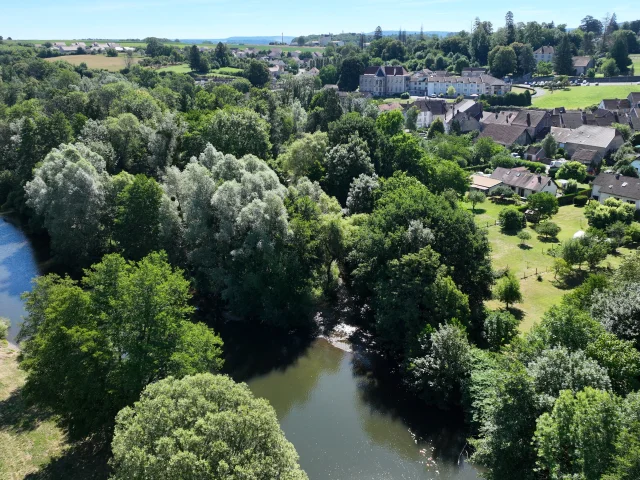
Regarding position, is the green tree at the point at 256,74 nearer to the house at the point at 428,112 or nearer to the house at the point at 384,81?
the house at the point at 384,81

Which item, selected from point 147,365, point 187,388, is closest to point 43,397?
point 147,365

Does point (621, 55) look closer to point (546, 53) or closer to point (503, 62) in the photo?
point (546, 53)

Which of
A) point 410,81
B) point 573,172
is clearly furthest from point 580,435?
point 410,81

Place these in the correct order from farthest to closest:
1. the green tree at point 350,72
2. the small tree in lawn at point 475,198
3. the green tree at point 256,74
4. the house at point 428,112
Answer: the green tree at point 350,72 → the green tree at point 256,74 → the house at point 428,112 → the small tree in lawn at point 475,198

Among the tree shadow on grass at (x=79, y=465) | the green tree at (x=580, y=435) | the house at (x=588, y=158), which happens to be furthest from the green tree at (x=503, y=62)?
the tree shadow on grass at (x=79, y=465)

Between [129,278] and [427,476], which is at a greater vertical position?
[129,278]

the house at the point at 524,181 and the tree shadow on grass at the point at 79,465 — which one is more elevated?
the house at the point at 524,181

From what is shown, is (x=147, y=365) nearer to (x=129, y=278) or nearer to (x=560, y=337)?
(x=129, y=278)
